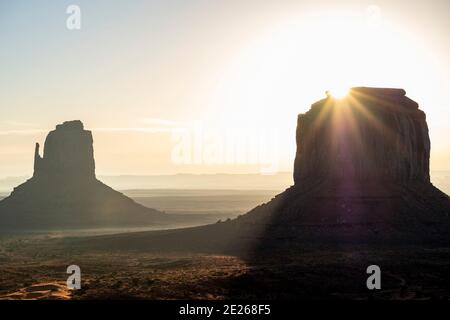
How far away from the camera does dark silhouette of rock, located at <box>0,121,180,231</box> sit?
129250 millimetres

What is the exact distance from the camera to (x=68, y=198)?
455 ft

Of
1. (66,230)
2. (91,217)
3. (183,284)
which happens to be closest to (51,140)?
(91,217)

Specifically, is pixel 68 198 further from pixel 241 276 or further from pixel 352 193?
pixel 241 276

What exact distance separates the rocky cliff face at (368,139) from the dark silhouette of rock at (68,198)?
63.5 meters

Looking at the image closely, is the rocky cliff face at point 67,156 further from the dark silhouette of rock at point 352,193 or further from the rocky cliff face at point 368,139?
the rocky cliff face at point 368,139

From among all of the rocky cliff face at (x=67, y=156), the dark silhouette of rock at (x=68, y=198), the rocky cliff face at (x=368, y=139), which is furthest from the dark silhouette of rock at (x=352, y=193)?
the rocky cliff face at (x=67, y=156)

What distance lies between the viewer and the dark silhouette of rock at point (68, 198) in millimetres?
129250

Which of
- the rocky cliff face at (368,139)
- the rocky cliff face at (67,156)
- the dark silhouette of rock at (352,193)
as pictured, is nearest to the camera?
the dark silhouette of rock at (352,193)

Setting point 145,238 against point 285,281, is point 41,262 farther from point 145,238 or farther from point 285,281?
point 285,281

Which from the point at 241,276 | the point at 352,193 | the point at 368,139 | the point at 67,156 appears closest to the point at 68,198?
the point at 67,156

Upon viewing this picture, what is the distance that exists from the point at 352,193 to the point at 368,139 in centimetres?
738

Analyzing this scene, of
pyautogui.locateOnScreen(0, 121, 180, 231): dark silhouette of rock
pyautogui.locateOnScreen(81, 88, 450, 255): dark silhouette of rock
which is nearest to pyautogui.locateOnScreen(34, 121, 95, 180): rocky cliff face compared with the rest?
pyautogui.locateOnScreen(0, 121, 180, 231): dark silhouette of rock
